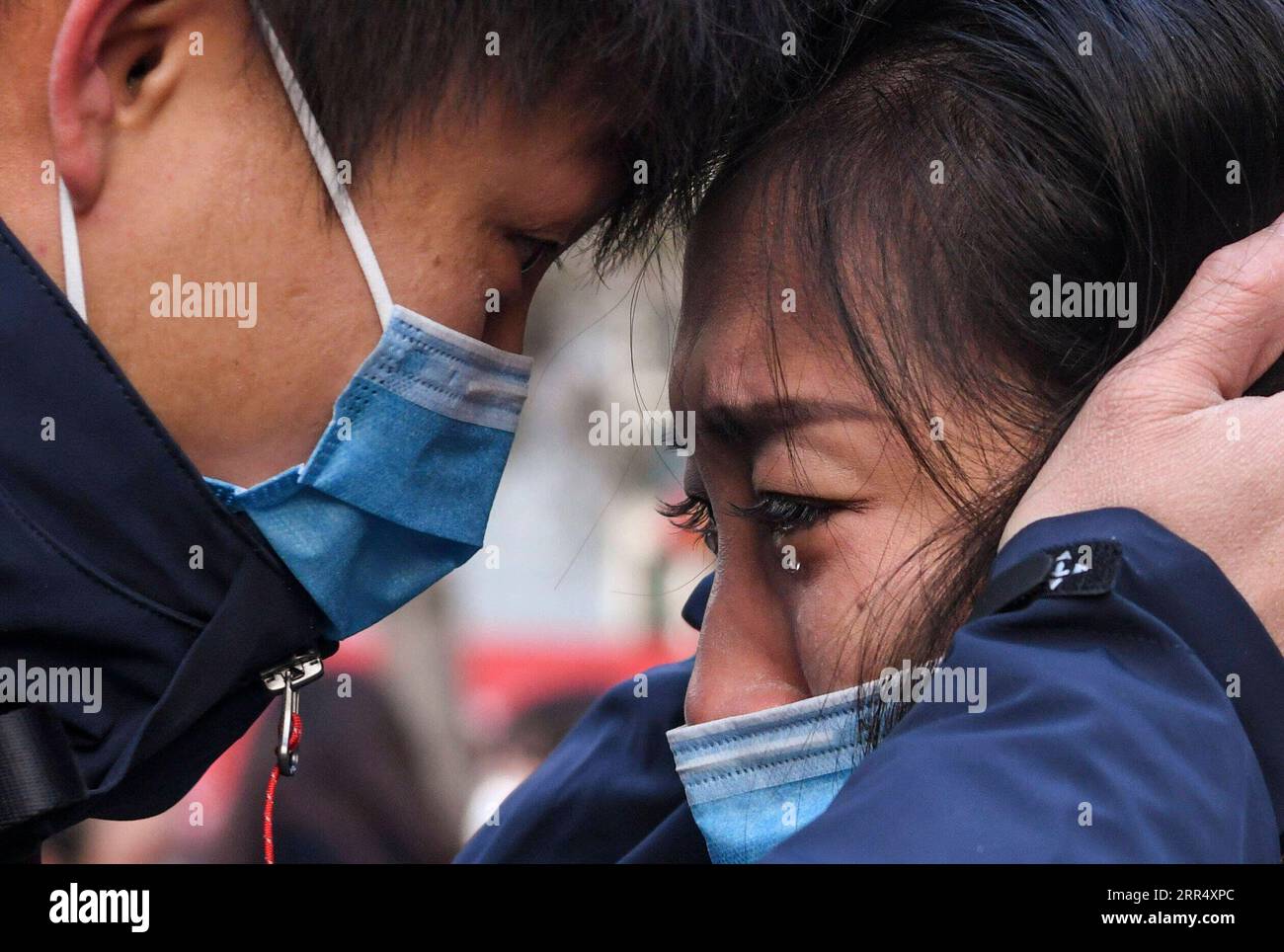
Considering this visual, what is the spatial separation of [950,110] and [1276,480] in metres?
0.58

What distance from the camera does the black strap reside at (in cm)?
144

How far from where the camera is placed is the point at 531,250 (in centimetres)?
159

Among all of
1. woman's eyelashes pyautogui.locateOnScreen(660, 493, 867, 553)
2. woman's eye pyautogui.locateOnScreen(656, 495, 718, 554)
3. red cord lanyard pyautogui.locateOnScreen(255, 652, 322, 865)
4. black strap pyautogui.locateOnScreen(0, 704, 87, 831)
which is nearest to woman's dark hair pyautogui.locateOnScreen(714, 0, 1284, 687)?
woman's eyelashes pyautogui.locateOnScreen(660, 493, 867, 553)

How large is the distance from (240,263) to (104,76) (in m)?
0.22

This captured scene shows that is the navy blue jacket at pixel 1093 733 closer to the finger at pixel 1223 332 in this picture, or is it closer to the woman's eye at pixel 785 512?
the finger at pixel 1223 332

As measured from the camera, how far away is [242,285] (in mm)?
1454

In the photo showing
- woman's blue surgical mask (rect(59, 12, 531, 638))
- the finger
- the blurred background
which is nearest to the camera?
the finger

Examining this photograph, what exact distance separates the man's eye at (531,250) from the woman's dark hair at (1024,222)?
27 cm

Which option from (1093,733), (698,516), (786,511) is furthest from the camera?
(698,516)

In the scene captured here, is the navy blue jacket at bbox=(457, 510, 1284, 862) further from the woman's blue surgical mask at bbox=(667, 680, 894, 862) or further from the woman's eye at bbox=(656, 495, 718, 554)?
Answer: the woman's eye at bbox=(656, 495, 718, 554)

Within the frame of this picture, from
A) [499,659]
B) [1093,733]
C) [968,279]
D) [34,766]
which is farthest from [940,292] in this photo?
[499,659]

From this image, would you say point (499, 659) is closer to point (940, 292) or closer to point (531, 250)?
point (531, 250)
